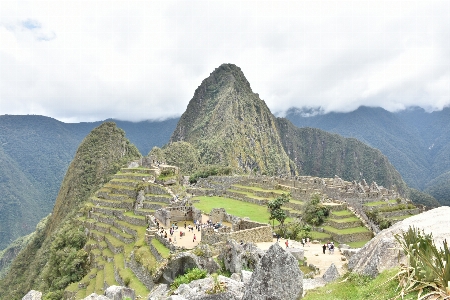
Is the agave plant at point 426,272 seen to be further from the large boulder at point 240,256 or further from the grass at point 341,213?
the grass at point 341,213

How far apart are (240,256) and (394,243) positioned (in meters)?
8.91

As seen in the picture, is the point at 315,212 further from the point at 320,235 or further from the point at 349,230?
the point at 349,230

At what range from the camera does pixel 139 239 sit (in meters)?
29.8

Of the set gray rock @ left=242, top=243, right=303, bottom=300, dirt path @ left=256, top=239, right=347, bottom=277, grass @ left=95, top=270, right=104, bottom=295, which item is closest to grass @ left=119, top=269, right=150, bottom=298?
grass @ left=95, top=270, right=104, bottom=295

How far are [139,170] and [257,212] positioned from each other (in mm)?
19274

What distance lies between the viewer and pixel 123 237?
33000 millimetres

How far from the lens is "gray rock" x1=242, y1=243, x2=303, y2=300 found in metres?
7.97

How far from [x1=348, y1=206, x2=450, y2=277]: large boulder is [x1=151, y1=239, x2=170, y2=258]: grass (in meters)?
15.7

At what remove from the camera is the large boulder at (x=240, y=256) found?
15000mm

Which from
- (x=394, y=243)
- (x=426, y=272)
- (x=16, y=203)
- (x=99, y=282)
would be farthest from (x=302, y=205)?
(x=16, y=203)

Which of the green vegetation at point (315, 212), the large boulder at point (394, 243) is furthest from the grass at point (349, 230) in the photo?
the large boulder at point (394, 243)

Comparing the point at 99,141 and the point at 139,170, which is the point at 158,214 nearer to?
the point at 139,170

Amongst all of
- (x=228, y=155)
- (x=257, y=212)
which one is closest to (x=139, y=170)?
(x=257, y=212)

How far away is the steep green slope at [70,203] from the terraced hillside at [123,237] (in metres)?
4.53
